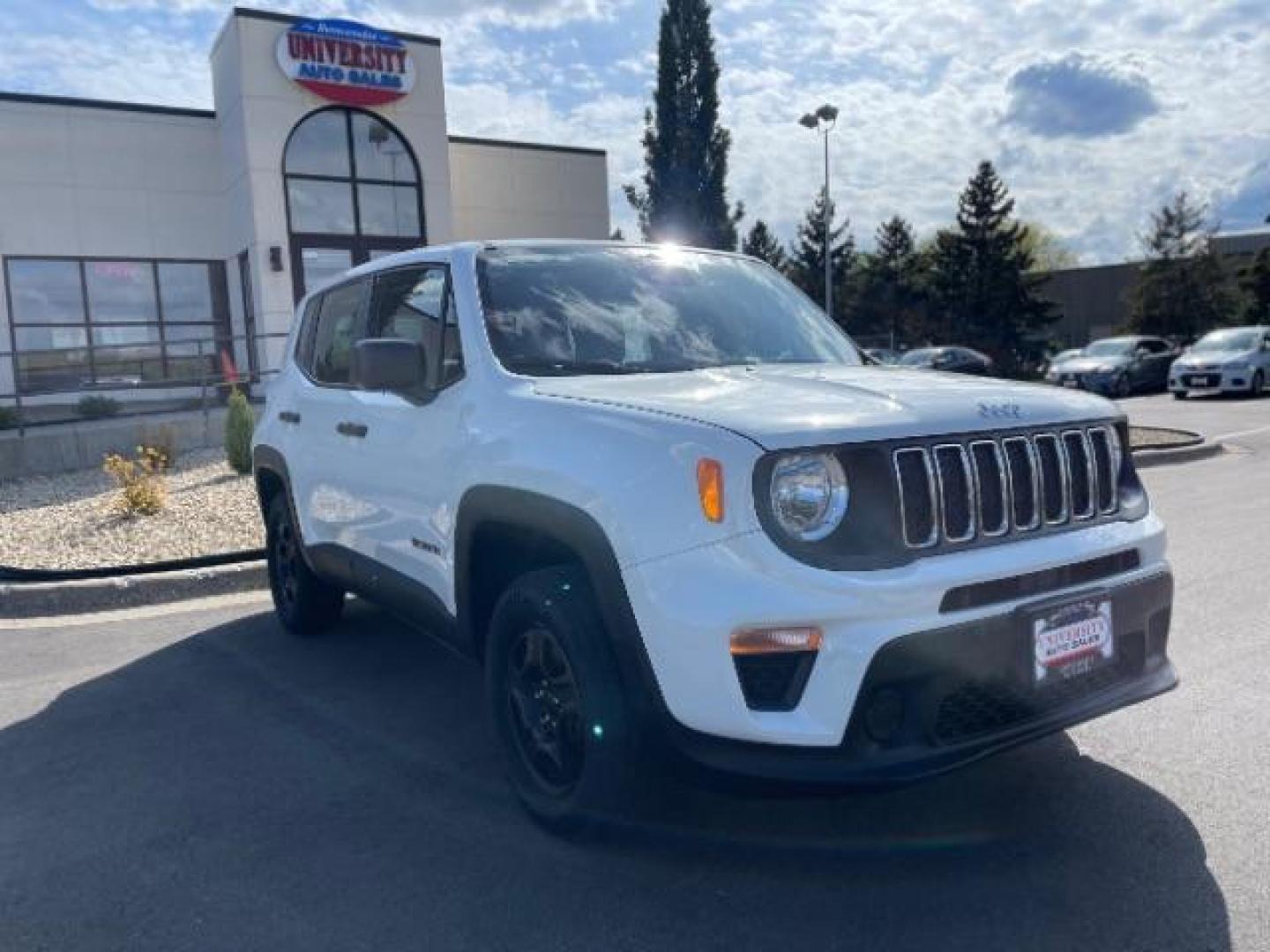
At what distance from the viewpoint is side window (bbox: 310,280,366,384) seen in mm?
4859

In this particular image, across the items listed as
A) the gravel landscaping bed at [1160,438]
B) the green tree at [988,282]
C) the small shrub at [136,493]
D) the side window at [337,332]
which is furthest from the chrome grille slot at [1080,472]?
the green tree at [988,282]

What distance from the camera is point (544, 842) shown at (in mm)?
3270

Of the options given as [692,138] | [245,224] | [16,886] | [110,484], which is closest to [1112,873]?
[16,886]

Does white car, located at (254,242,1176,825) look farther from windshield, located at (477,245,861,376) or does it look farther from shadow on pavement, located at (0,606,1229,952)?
shadow on pavement, located at (0,606,1229,952)

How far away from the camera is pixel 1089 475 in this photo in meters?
3.22

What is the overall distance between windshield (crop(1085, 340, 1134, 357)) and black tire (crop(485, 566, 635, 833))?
25125mm

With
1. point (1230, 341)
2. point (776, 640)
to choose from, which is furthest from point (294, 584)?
point (1230, 341)

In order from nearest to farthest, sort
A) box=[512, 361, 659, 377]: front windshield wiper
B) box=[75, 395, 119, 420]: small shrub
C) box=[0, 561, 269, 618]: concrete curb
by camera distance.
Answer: box=[512, 361, 659, 377]: front windshield wiper
box=[0, 561, 269, 618]: concrete curb
box=[75, 395, 119, 420]: small shrub

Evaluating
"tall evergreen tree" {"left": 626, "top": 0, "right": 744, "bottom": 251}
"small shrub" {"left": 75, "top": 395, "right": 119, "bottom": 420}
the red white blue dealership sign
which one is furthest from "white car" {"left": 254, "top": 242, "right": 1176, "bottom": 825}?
"tall evergreen tree" {"left": 626, "top": 0, "right": 744, "bottom": 251}

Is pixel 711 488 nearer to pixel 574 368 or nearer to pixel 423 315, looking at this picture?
pixel 574 368

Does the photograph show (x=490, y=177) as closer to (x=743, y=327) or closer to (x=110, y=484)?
(x=110, y=484)

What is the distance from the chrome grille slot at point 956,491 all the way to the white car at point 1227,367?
22291 millimetres

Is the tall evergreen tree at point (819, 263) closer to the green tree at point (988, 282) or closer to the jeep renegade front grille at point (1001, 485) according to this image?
the green tree at point (988, 282)

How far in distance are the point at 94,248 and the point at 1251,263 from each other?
135 feet
